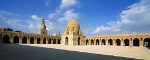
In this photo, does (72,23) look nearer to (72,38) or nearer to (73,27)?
(73,27)

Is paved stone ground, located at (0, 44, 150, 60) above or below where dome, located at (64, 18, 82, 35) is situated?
below

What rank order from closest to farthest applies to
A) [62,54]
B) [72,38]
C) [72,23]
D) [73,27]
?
[62,54], [72,38], [73,27], [72,23]

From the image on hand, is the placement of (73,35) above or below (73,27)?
below

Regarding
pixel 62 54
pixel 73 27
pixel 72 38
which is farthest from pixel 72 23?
pixel 62 54

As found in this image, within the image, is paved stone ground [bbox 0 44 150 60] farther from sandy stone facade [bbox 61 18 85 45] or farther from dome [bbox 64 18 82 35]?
dome [bbox 64 18 82 35]

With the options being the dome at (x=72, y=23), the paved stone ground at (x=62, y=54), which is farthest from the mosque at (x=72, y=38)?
the paved stone ground at (x=62, y=54)

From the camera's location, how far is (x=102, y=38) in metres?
42.6

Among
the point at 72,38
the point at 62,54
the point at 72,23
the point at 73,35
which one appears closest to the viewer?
the point at 62,54

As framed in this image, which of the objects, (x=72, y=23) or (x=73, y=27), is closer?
(x=73, y=27)

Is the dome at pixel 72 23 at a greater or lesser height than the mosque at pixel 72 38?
greater

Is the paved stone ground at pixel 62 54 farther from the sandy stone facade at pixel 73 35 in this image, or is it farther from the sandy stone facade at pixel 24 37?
the sandy stone facade at pixel 73 35

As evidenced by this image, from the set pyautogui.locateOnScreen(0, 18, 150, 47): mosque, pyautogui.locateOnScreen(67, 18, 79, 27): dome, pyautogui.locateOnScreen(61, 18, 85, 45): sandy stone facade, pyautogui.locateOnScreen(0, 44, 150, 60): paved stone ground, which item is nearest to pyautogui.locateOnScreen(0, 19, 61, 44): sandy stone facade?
pyautogui.locateOnScreen(0, 18, 150, 47): mosque

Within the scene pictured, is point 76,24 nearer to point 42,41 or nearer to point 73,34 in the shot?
point 73,34

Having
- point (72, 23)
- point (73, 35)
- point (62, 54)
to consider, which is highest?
point (72, 23)
